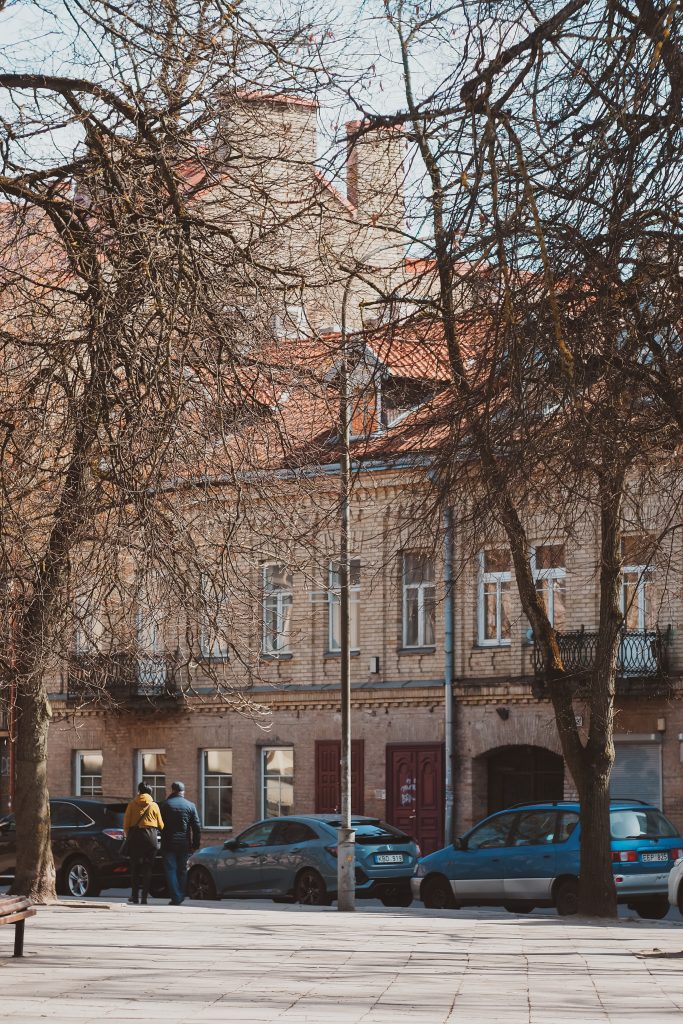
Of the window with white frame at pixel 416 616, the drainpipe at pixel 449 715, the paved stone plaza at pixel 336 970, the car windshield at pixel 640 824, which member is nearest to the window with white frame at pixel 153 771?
the window with white frame at pixel 416 616

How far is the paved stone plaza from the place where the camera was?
1132 centimetres

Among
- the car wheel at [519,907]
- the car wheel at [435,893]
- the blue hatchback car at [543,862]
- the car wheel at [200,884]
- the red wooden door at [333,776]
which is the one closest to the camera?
the blue hatchback car at [543,862]

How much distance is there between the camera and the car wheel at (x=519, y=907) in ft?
81.1

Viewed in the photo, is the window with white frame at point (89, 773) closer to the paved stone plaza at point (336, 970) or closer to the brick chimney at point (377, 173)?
the paved stone plaza at point (336, 970)

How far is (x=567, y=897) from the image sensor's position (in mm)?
24000

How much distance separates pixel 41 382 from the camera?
1497 cm

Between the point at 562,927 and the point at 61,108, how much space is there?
37.1ft

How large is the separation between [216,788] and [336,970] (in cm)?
2465

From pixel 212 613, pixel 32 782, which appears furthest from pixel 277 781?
pixel 212 613

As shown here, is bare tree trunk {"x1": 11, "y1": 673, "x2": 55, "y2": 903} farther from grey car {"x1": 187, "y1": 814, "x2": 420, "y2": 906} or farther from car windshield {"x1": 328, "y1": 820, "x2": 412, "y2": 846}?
car windshield {"x1": 328, "y1": 820, "x2": 412, "y2": 846}

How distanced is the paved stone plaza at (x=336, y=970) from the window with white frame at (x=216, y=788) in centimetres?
1656

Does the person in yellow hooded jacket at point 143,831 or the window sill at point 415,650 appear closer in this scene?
the person in yellow hooded jacket at point 143,831

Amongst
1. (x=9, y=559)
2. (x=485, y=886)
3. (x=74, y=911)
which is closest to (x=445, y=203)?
(x=9, y=559)

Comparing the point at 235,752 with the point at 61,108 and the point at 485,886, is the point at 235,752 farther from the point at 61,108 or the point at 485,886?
the point at 61,108
